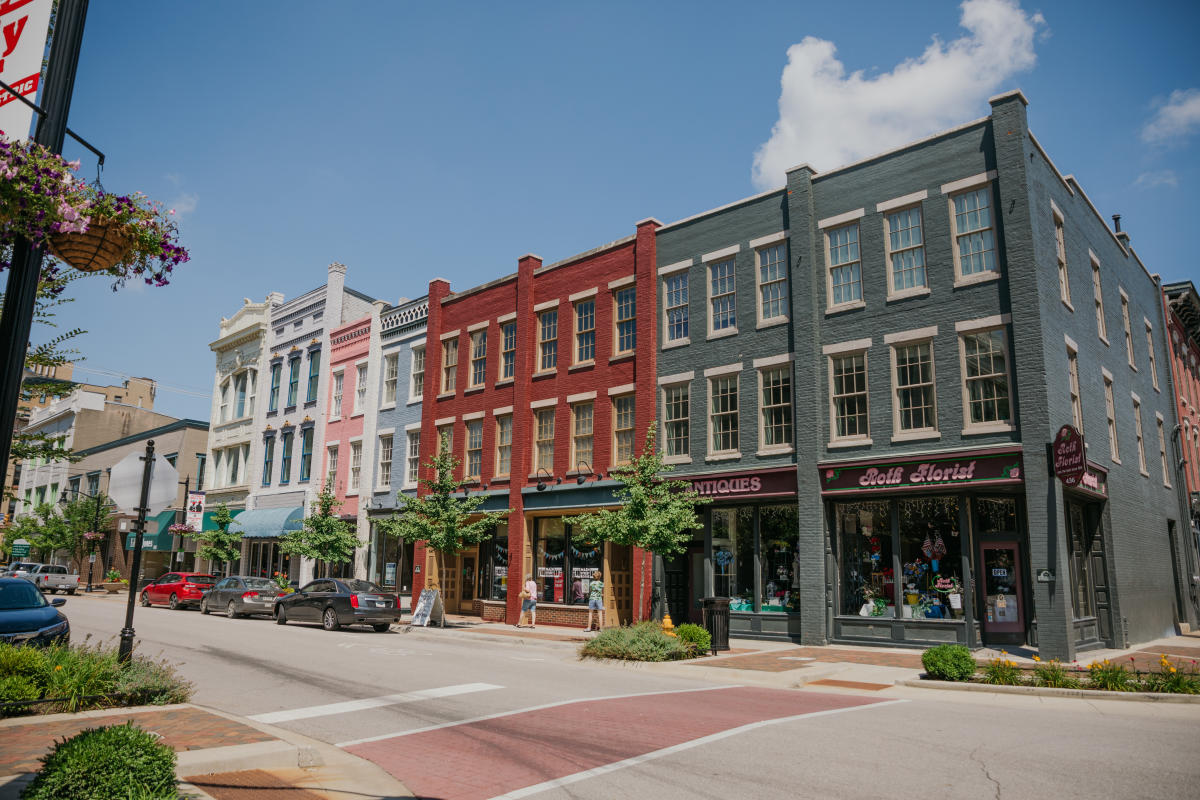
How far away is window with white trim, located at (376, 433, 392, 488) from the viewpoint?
35062mm

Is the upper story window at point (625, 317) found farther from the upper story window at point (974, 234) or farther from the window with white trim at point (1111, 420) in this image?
the window with white trim at point (1111, 420)

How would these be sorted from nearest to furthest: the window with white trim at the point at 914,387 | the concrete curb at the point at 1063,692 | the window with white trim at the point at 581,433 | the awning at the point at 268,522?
the concrete curb at the point at 1063,692 → the window with white trim at the point at 914,387 → the window with white trim at the point at 581,433 → the awning at the point at 268,522

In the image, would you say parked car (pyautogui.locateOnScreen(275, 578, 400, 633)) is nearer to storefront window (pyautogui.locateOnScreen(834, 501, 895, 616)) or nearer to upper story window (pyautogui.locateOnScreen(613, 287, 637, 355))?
upper story window (pyautogui.locateOnScreen(613, 287, 637, 355))

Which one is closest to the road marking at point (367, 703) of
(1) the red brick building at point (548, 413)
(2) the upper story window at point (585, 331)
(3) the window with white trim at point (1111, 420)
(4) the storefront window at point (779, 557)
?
(4) the storefront window at point (779, 557)

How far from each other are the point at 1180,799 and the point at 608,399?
827 inches

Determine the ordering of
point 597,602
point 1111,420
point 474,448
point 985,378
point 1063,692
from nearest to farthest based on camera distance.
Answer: point 1063,692
point 985,378
point 1111,420
point 597,602
point 474,448

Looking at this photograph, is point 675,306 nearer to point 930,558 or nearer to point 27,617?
point 930,558

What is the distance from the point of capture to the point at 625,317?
27422mm

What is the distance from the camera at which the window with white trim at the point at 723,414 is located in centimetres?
2391

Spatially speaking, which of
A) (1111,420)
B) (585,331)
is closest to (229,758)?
(585,331)

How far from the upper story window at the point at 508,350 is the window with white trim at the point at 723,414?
363 inches

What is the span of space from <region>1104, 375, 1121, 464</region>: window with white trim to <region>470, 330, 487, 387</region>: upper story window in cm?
2057

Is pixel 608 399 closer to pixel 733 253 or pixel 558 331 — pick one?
pixel 558 331

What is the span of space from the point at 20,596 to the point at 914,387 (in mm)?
19274
